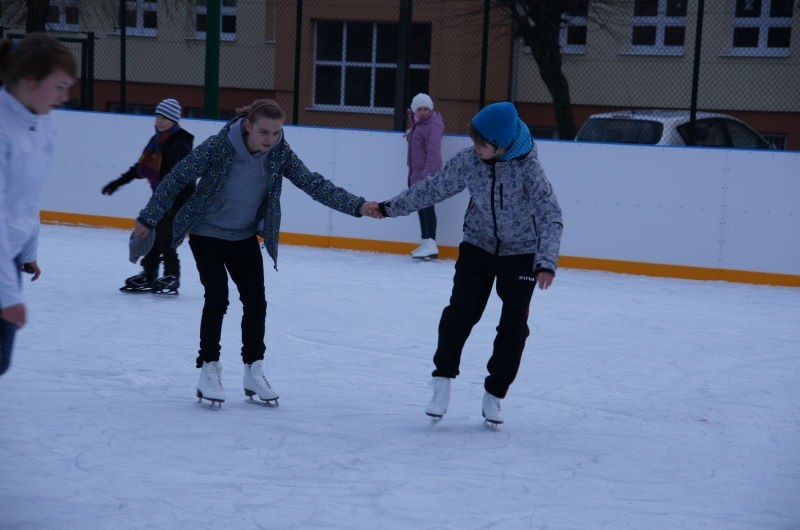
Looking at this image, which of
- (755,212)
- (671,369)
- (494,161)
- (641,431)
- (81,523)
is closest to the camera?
(81,523)

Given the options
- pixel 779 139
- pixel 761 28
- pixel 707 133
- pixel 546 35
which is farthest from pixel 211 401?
pixel 761 28

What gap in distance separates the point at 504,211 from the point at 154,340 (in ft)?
8.18

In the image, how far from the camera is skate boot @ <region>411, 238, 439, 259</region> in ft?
33.9

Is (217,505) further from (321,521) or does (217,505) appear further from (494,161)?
(494,161)

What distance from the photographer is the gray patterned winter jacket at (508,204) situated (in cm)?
441

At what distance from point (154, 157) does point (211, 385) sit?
3135mm

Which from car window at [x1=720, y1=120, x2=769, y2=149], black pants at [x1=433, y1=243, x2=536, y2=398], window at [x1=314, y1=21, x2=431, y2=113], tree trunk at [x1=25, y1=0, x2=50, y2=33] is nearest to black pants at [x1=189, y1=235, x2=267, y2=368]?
black pants at [x1=433, y1=243, x2=536, y2=398]

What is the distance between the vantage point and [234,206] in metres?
4.58

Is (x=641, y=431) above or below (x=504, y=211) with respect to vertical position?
below

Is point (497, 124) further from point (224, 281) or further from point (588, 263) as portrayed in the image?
point (588, 263)

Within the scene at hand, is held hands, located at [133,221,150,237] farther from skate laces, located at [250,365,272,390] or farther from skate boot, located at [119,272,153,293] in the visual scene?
skate boot, located at [119,272,153,293]

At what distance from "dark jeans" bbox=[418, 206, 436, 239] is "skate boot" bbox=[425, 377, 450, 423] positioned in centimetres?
567

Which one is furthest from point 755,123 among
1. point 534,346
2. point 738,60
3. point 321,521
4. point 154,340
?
point 321,521

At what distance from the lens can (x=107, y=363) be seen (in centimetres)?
552
